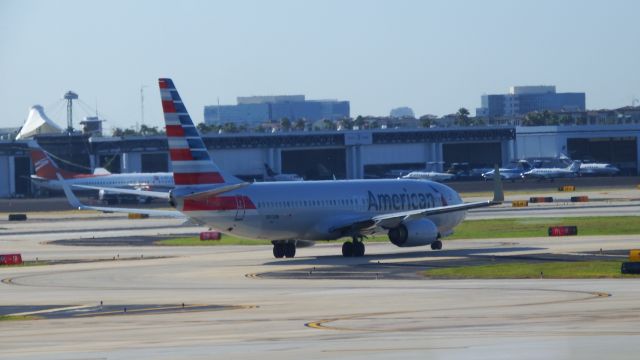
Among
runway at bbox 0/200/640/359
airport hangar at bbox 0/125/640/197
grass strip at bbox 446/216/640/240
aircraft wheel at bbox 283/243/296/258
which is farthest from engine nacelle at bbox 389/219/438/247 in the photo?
airport hangar at bbox 0/125/640/197

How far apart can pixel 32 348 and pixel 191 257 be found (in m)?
38.6

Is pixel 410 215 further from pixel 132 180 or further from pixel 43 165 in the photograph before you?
pixel 43 165

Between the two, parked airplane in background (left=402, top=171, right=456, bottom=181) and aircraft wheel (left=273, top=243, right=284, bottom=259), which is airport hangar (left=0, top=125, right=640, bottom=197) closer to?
parked airplane in background (left=402, top=171, right=456, bottom=181)

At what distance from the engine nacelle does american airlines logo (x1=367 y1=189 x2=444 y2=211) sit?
2.09 metres

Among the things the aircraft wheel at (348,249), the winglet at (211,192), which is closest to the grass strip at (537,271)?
the aircraft wheel at (348,249)

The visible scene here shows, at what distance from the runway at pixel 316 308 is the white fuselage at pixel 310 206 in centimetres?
171

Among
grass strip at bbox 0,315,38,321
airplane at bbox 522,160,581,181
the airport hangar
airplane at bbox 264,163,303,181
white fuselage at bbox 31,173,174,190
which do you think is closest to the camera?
grass strip at bbox 0,315,38,321

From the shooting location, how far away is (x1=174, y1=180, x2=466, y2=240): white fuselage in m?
59.8

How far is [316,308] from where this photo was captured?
3875 cm

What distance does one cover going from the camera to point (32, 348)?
99.0 feet

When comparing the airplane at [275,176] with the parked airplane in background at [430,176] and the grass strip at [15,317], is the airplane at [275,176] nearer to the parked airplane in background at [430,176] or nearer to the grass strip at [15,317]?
the parked airplane in background at [430,176]

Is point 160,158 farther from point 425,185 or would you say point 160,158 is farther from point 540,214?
point 425,185

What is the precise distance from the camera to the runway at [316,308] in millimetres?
28109

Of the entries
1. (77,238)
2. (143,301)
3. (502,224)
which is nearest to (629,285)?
(143,301)
